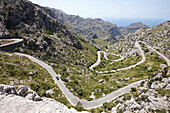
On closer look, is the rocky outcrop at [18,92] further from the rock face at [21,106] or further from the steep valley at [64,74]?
the rock face at [21,106]

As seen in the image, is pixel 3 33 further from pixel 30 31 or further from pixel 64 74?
pixel 64 74

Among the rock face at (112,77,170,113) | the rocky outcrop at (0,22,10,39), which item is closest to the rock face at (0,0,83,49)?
the rocky outcrop at (0,22,10,39)

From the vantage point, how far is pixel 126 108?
1100 inches

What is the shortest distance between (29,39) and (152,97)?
9045 centimetres

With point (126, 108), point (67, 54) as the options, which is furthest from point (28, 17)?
point (126, 108)

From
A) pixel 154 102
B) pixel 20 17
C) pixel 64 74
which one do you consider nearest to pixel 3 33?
pixel 20 17

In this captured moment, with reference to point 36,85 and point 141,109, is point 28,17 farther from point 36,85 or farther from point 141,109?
point 141,109

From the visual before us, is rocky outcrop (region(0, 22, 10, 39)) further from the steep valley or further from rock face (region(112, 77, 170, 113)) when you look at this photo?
rock face (region(112, 77, 170, 113))

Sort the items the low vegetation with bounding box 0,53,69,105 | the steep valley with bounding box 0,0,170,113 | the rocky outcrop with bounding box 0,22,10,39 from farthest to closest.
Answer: the rocky outcrop with bounding box 0,22,10,39
the low vegetation with bounding box 0,53,69,105
the steep valley with bounding box 0,0,170,113

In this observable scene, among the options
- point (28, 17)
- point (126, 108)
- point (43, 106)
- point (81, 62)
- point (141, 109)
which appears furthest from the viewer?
point (81, 62)

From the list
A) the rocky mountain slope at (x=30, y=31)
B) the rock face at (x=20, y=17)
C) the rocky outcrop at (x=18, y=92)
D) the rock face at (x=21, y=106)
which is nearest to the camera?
the rock face at (x=21, y=106)

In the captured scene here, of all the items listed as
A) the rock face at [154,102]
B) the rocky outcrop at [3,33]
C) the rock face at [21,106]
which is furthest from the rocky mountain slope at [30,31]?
the rock face at [154,102]

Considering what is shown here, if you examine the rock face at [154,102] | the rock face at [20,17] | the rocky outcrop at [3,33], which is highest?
the rock face at [20,17]

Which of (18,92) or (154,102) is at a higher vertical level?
(18,92)
